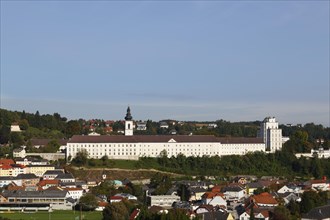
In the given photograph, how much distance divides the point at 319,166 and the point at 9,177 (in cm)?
2720

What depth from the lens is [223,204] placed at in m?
48.2

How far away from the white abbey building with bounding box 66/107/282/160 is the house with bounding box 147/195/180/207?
19288 millimetres

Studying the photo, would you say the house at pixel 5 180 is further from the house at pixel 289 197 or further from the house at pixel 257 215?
the house at pixel 257 215

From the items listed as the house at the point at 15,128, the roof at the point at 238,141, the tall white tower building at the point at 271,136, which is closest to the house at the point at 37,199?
the roof at the point at 238,141

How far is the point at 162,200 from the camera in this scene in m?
49.2

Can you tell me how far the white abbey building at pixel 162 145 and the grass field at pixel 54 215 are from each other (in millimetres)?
19852

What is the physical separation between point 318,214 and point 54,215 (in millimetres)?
16774

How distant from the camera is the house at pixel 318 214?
3838 centimetres

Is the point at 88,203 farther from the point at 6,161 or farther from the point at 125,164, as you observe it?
the point at 6,161

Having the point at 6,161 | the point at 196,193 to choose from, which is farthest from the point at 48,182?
the point at 196,193

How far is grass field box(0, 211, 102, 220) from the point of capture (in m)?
44.2

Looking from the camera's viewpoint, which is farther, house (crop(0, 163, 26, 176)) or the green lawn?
the green lawn

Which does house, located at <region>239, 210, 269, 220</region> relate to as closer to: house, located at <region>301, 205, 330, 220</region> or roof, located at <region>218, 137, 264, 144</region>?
house, located at <region>301, 205, 330, 220</region>

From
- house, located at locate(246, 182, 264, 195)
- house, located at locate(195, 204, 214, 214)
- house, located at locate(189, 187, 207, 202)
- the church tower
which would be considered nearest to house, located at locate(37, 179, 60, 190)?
house, located at locate(189, 187, 207, 202)
